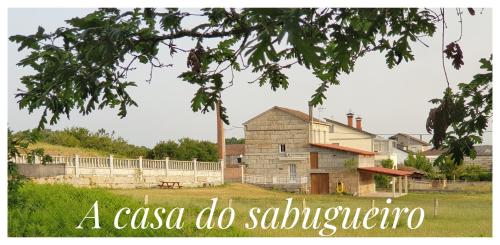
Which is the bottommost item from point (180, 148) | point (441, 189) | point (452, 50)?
point (441, 189)

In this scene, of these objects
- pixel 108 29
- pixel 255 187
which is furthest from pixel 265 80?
pixel 255 187

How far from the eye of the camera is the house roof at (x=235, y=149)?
443 inches

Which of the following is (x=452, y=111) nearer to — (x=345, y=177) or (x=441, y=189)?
(x=441, y=189)

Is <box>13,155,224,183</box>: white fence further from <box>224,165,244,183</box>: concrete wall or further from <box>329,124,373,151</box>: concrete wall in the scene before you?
<box>329,124,373,151</box>: concrete wall

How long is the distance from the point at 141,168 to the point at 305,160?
125 inches

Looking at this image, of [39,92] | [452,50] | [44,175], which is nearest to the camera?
[39,92]

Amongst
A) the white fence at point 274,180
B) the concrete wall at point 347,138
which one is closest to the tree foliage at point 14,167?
the concrete wall at point 347,138

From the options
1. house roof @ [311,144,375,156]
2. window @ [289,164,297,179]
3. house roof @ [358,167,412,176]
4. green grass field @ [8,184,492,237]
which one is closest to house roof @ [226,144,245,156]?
window @ [289,164,297,179]

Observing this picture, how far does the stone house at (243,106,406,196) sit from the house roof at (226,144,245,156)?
4.3 inches

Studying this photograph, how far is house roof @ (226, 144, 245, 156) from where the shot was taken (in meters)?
11.3

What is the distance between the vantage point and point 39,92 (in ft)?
Result: 9.80

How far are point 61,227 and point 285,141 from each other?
6873 millimetres

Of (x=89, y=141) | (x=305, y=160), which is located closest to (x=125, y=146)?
(x=89, y=141)

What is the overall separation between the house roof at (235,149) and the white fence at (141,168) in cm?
52
